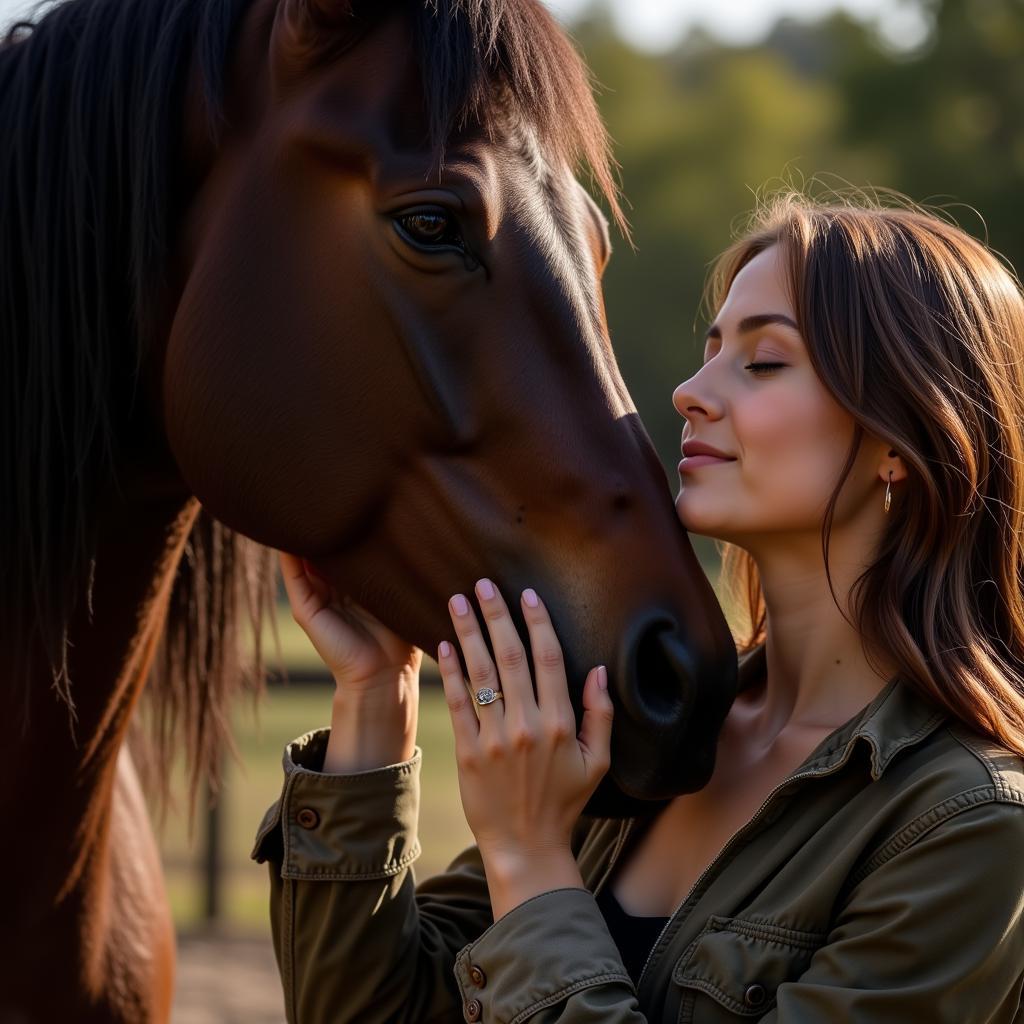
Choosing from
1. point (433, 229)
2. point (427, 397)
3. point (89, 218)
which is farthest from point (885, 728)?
point (89, 218)

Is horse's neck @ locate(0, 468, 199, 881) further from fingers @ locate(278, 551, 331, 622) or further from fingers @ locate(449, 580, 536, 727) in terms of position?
fingers @ locate(449, 580, 536, 727)

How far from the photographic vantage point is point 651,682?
1774mm

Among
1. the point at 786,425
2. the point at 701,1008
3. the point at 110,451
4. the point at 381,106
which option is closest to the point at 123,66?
the point at 381,106

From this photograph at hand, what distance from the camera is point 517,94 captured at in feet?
6.39

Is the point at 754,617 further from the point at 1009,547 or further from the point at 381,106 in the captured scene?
the point at 381,106

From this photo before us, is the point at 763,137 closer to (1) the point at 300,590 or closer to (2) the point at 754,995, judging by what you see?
(1) the point at 300,590

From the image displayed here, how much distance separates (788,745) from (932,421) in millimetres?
503

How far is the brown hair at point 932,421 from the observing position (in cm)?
183

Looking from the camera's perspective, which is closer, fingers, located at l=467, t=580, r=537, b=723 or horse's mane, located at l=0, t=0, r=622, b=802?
fingers, located at l=467, t=580, r=537, b=723

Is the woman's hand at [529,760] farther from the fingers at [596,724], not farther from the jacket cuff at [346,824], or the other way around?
the jacket cuff at [346,824]

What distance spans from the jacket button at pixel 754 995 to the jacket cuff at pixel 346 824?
1.82 feet

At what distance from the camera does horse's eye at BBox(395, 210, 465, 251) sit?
1.85 metres

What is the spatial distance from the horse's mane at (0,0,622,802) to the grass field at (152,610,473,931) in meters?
A: 0.87

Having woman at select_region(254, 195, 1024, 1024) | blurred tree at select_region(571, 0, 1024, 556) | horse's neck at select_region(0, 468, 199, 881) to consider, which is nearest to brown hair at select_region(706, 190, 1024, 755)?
woman at select_region(254, 195, 1024, 1024)
